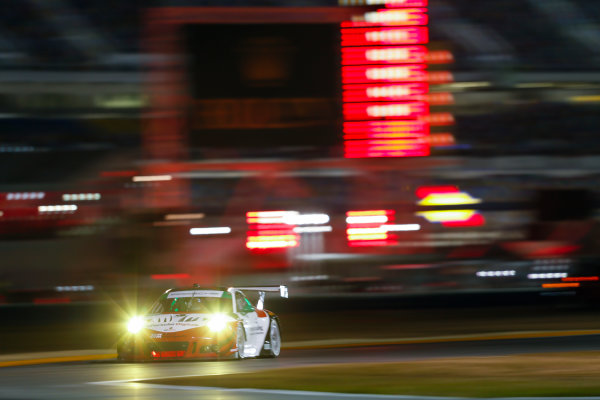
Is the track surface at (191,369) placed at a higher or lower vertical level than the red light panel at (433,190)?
lower

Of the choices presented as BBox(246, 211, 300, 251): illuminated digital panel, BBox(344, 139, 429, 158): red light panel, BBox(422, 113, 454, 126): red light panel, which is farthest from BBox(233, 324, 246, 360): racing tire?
BBox(422, 113, 454, 126): red light panel

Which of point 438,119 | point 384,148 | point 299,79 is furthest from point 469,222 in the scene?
point 299,79

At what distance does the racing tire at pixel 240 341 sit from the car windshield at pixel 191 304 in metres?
0.27

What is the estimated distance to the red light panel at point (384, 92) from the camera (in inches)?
1432

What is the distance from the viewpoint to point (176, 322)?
14.5m

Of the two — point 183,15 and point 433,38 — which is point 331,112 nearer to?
point 183,15

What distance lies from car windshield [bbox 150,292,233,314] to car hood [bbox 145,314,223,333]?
0.24 meters

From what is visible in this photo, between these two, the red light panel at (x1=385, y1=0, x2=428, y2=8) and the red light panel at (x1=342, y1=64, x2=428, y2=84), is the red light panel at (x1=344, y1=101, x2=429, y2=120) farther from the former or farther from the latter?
the red light panel at (x1=385, y1=0, x2=428, y2=8)

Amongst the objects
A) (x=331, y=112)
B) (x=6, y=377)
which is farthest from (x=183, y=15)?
(x=6, y=377)

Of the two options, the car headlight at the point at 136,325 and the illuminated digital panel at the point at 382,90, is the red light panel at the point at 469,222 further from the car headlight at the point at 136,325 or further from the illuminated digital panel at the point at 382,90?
the car headlight at the point at 136,325

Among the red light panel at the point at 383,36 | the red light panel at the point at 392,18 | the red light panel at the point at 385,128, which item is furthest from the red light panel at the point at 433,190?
the red light panel at the point at 392,18

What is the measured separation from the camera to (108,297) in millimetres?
32312

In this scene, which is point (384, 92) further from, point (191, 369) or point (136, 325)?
point (191, 369)

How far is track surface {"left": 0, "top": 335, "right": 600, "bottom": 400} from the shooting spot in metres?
10.6
